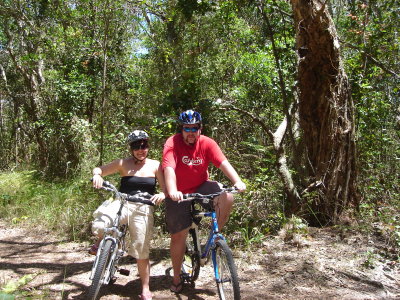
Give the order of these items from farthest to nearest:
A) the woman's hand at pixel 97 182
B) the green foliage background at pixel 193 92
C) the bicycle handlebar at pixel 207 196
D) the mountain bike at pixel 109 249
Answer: the green foliage background at pixel 193 92 → the woman's hand at pixel 97 182 → the bicycle handlebar at pixel 207 196 → the mountain bike at pixel 109 249

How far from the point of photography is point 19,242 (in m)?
6.83

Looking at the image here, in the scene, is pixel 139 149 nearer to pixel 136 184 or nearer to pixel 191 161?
pixel 136 184

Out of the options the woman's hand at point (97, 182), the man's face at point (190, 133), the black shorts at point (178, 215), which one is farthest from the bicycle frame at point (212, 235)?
the woman's hand at point (97, 182)

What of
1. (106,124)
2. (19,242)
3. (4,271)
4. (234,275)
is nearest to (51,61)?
(106,124)

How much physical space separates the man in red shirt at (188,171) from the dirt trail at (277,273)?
2.70 feet

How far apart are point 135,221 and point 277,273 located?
1910 millimetres

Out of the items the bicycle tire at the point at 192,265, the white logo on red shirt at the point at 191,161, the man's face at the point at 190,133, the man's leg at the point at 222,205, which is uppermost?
the man's face at the point at 190,133

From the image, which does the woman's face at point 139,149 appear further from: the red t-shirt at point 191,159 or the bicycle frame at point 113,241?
the bicycle frame at point 113,241

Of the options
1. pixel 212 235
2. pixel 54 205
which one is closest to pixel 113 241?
pixel 212 235

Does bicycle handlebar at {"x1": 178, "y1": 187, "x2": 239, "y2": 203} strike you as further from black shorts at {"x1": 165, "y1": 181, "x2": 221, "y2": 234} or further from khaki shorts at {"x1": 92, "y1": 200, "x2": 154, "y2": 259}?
khaki shorts at {"x1": 92, "y1": 200, "x2": 154, "y2": 259}

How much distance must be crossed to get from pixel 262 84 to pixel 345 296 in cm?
534

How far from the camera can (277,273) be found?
4.65m

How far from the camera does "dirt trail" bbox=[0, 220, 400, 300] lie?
421 centimetres

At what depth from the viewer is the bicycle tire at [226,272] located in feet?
11.1
